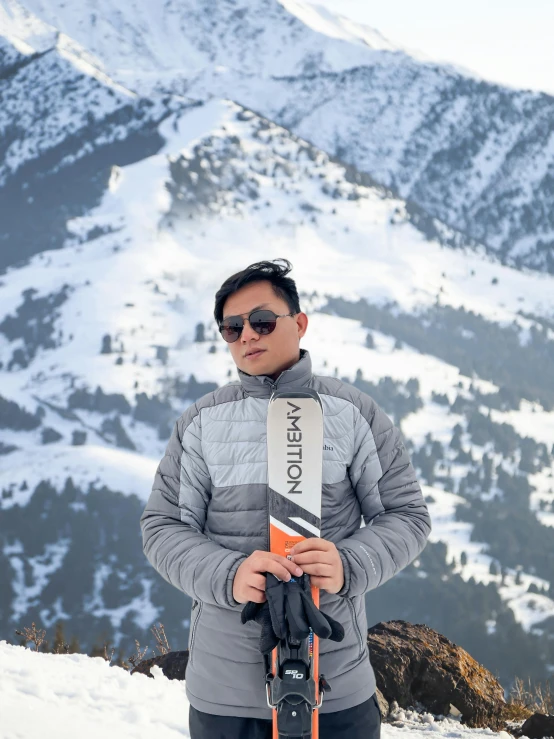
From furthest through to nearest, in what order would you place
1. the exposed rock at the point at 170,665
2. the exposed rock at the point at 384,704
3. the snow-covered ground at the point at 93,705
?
the exposed rock at the point at 170,665 < the exposed rock at the point at 384,704 < the snow-covered ground at the point at 93,705

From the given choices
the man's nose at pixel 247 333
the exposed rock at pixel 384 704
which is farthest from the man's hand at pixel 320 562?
the exposed rock at pixel 384 704

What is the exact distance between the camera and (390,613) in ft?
468

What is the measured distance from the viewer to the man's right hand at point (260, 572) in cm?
314

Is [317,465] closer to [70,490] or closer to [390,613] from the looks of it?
[390,613]

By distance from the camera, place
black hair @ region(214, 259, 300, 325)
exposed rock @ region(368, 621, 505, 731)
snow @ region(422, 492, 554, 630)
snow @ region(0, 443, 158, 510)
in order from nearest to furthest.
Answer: black hair @ region(214, 259, 300, 325) < exposed rock @ region(368, 621, 505, 731) < snow @ region(422, 492, 554, 630) < snow @ region(0, 443, 158, 510)

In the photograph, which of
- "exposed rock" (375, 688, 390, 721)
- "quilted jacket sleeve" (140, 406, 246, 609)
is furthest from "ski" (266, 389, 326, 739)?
"exposed rock" (375, 688, 390, 721)

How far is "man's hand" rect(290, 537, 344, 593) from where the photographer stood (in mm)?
3182

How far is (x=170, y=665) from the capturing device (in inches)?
295

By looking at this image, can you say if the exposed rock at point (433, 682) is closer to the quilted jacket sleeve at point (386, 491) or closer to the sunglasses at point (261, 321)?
the quilted jacket sleeve at point (386, 491)

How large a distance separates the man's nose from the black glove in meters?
1.06

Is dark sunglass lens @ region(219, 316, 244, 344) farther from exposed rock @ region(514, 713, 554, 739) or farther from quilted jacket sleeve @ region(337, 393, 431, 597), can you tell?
exposed rock @ region(514, 713, 554, 739)

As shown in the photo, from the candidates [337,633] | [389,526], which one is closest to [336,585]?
[337,633]

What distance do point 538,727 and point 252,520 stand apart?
156 inches

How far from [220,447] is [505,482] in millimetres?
199893
